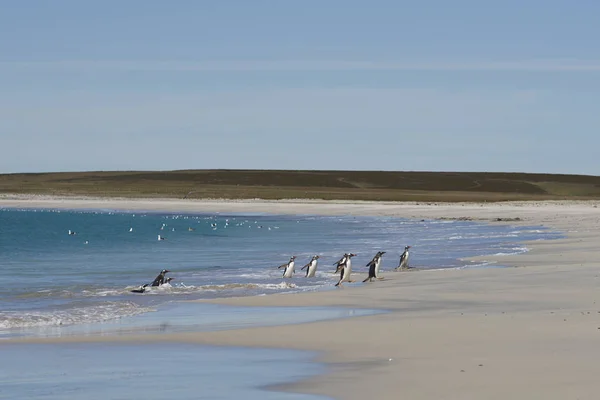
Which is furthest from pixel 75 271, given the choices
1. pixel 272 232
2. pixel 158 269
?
pixel 272 232

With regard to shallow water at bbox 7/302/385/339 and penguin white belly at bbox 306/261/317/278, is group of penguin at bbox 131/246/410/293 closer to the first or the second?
penguin white belly at bbox 306/261/317/278

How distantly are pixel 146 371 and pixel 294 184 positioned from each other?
476 ft

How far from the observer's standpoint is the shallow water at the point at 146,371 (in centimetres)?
1062

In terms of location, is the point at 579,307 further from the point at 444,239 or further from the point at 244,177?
the point at 244,177

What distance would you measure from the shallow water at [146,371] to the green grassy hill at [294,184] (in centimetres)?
10458

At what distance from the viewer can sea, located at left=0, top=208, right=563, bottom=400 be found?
11.3 meters

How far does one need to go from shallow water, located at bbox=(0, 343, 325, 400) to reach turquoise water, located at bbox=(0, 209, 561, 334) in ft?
11.8

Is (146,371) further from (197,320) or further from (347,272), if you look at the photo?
(347,272)

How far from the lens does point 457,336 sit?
1377 centimetres

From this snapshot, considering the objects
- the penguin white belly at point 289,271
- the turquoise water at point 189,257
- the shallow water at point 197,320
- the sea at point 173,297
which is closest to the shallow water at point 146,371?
the sea at point 173,297

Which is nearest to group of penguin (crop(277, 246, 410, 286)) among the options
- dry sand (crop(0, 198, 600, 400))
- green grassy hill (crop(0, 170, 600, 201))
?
dry sand (crop(0, 198, 600, 400))

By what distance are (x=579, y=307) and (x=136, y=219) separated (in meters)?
69.0

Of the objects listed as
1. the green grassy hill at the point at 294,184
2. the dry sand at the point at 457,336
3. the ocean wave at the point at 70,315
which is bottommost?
the ocean wave at the point at 70,315

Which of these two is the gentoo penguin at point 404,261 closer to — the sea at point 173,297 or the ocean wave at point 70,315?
the sea at point 173,297
